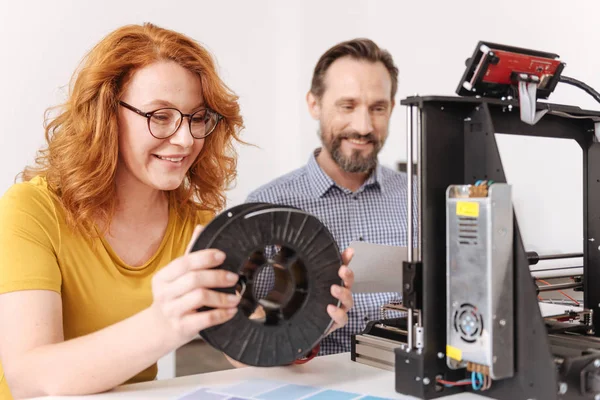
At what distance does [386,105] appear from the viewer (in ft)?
8.38

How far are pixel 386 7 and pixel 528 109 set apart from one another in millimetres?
2704

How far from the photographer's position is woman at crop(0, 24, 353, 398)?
1182 millimetres

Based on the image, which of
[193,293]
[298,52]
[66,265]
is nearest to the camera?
[193,293]

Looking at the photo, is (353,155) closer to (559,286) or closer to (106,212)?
(559,286)

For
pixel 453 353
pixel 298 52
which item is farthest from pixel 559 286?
pixel 298 52

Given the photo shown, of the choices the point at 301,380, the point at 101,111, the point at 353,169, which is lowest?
the point at 301,380

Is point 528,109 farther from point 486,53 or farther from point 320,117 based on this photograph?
point 320,117

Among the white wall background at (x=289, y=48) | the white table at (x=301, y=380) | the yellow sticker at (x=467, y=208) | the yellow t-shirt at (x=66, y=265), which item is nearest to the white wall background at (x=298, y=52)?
the white wall background at (x=289, y=48)

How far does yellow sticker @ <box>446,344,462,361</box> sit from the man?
3.29 feet

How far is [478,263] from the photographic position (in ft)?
3.64

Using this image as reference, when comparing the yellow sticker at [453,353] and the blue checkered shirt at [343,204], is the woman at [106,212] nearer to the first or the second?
the yellow sticker at [453,353]

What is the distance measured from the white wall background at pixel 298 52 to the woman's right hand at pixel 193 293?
1028 millimetres

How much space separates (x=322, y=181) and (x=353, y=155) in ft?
0.60

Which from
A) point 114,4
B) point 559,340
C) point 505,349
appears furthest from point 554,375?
point 114,4
